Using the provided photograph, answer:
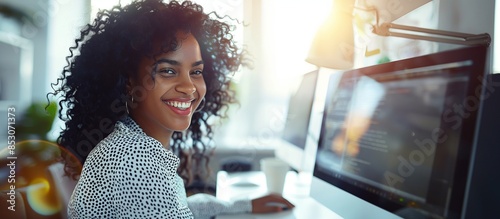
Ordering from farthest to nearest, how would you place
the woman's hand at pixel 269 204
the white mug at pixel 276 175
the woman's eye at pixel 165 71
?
the white mug at pixel 276 175 < the woman's hand at pixel 269 204 < the woman's eye at pixel 165 71

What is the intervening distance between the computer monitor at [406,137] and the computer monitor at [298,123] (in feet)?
1.37

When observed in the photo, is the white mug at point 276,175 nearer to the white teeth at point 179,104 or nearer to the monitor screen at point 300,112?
the monitor screen at point 300,112

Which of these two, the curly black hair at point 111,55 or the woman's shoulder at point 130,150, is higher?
the curly black hair at point 111,55

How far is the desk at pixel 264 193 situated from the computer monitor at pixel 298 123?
0.29ft

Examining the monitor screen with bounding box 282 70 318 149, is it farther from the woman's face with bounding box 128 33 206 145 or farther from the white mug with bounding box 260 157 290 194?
the woman's face with bounding box 128 33 206 145

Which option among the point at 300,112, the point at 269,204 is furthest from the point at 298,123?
the point at 269,204

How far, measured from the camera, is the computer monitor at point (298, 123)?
140 centimetres

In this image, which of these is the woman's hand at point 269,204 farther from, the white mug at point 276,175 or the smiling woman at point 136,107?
the white mug at point 276,175

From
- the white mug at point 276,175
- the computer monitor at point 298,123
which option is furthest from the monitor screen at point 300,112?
the white mug at point 276,175

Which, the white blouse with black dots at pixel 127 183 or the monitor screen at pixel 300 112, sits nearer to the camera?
the white blouse with black dots at pixel 127 183

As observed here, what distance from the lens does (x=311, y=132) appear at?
4.67 ft

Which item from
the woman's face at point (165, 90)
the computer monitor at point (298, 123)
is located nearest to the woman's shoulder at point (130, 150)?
the woman's face at point (165, 90)

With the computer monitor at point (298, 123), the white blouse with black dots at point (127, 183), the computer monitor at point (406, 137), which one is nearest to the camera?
the computer monitor at point (406, 137)

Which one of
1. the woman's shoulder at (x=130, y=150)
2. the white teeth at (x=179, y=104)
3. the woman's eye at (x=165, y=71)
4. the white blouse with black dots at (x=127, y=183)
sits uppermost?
→ the woman's eye at (x=165, y=71)
